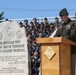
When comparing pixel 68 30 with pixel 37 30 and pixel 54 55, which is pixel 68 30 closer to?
pixel 54 55

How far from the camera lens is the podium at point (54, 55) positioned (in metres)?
5.53

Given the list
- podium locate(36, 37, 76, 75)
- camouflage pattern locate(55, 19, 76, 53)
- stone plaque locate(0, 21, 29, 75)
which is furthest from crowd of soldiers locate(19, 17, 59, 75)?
podium locate(36, 37, 76, 75)

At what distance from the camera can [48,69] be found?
562 centimetres

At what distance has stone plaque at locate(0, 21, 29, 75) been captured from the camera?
7793 millimetres

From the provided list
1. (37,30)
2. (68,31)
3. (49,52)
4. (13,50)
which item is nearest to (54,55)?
(49,52)

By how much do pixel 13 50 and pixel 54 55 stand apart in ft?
8.25

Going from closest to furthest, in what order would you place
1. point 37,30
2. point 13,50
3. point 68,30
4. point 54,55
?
point 54,55, point 68,30, point 13,50, point 37,30

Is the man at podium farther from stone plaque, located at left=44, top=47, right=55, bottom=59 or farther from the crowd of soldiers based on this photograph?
the crowd of soldiers

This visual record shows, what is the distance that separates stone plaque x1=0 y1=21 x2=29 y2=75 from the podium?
2096 mm

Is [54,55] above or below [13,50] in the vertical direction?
above

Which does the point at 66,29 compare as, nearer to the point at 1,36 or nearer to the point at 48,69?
the point at 48,69

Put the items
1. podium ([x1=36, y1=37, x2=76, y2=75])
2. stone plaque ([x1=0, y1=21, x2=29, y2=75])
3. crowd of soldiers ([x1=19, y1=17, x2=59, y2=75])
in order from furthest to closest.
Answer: crowd of soldiers ([x1=19, y1=17, x2=59, y2=75])
stone plaque ([x1=0, y1=21, x2=29, y2=75])
podium ([x1=36, y1=37, x2=76, y2=75])

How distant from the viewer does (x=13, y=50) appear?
26.0 feet

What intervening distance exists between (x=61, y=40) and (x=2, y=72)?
3018mm
